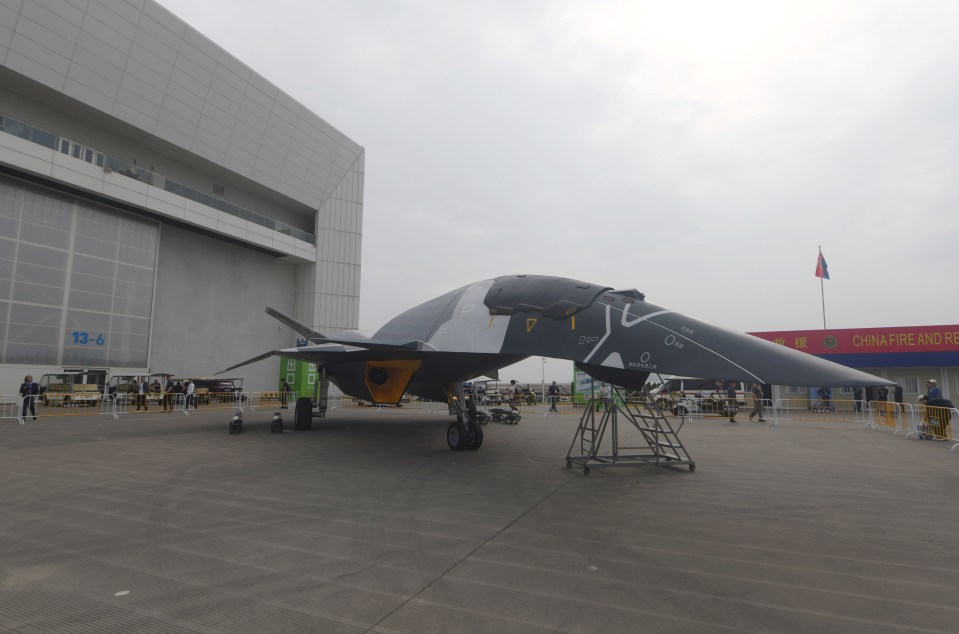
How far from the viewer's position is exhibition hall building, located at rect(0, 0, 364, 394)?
21.5 m

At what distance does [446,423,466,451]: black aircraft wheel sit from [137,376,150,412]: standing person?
1777 centimetres

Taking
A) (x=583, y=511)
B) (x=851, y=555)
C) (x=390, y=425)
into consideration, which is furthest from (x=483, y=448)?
(x=851, y=555)

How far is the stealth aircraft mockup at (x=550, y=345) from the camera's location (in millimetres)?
5000

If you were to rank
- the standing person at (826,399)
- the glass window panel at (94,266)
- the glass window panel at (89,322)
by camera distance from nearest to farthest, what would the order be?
the standing person at (826,399)
the glass window panel at (89,322)
the glass window panel at (94,266)

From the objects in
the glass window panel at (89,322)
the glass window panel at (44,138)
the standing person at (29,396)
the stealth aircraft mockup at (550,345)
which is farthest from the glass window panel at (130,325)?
the stealth aircraft mockup at (550,345)

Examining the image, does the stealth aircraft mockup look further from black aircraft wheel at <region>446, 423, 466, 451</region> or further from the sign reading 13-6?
the sign reading 13-6

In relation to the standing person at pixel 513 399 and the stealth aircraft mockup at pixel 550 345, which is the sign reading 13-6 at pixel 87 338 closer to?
the stealth aircraft mockup at pixel 550 345

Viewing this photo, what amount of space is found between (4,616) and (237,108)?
3234 centimetres

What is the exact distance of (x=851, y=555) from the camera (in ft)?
13.0

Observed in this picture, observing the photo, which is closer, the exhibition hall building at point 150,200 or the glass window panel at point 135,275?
the exhibition hall building at point 150,200

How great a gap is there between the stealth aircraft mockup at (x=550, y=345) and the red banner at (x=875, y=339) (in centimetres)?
1945

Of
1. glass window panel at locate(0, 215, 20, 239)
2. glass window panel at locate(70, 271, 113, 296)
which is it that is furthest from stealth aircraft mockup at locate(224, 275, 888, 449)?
glass window panel at locate(70, 271, 113, 296)

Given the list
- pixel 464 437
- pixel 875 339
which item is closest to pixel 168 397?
pixel 464 437

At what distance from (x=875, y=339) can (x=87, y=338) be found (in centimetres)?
4069
